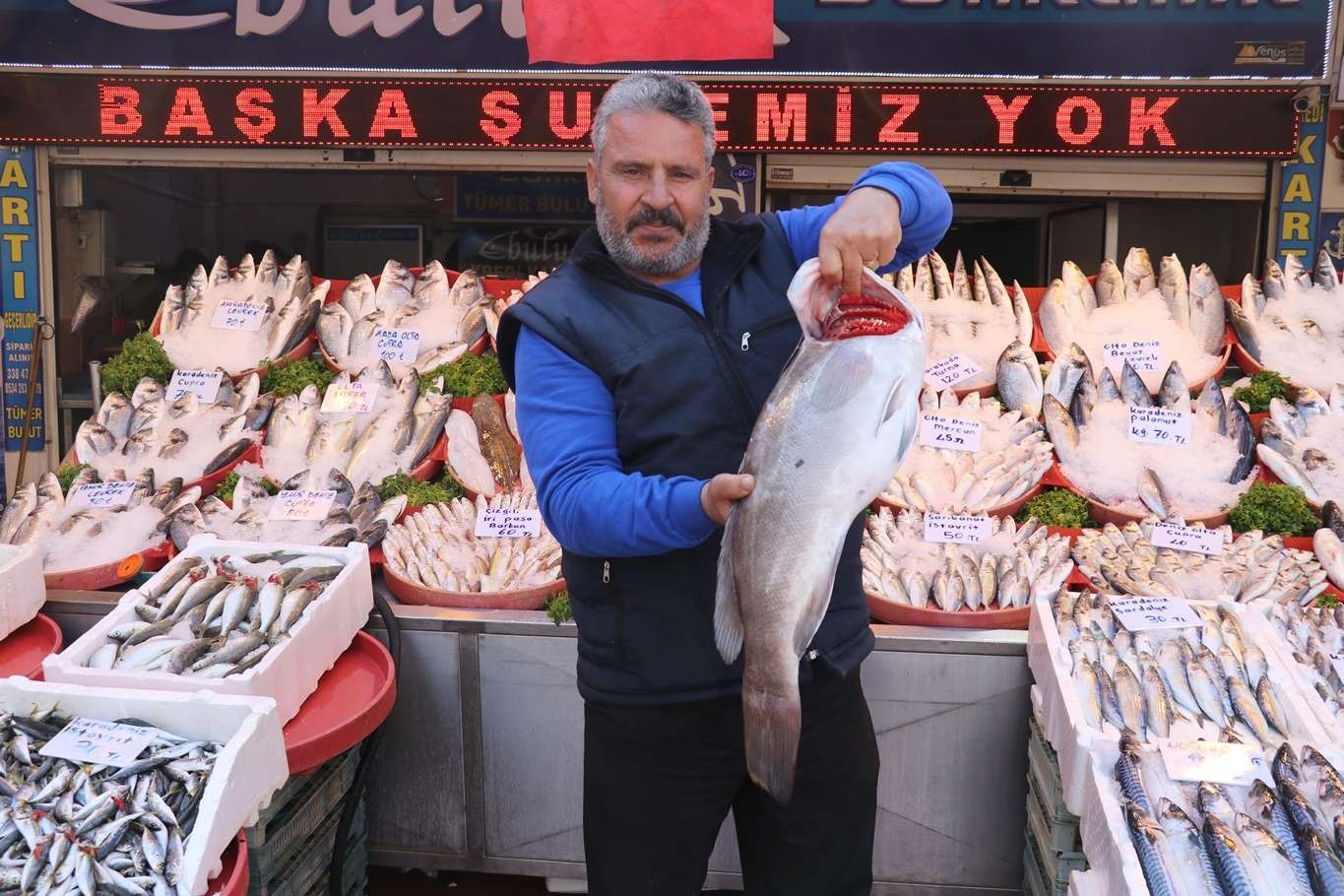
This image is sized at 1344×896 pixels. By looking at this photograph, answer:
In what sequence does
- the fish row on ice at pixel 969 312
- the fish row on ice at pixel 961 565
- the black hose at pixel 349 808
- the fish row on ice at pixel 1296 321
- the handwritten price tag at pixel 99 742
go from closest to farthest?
1. the handwritten price tag at pixel 99 742
2. the black hose at pixel 349 808
3. the fish row on ice at pixel 961 565
4. the fish row on ice at pixel 1296 321
5. the fish row on ice at pixel 969 312

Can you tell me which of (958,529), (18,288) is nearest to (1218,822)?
(958,529)

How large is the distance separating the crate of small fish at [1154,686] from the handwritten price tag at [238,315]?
3542mm

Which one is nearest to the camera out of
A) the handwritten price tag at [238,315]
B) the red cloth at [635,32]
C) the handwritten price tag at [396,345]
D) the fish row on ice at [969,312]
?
the fish row on ice at [969,312]

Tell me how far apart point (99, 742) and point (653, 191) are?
64.3 inches

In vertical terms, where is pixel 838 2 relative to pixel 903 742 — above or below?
above

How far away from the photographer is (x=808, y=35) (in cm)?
591

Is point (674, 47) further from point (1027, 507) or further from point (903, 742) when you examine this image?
point (903, 742)

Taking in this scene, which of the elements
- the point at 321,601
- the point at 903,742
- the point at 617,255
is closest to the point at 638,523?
the point at 617,255

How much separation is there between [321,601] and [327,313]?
88.0 inches

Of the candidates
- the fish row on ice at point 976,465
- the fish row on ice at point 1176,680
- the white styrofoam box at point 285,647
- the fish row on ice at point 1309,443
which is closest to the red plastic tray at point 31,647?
the white styrofoam box at point 285,647

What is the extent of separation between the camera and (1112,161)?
590 cm

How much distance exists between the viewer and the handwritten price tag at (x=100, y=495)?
12.8ft

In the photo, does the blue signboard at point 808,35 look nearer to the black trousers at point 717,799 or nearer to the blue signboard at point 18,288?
the blue signboard at point 18,288

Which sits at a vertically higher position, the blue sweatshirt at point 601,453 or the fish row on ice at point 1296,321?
the fish row on ice at point 1296,321
